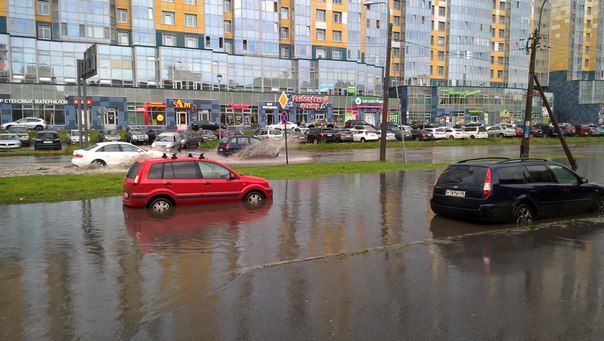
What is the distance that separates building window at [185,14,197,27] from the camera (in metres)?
64.4

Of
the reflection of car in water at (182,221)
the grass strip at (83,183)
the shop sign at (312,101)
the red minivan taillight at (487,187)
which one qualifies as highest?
the shop sign at (312,101)

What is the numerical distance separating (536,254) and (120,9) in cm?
6429

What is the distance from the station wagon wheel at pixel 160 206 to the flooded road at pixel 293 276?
0.26 meters

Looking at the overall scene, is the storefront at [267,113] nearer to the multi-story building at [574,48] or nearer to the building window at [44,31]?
the building window at [44,31]

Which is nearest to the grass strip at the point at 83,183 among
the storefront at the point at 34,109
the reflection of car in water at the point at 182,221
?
the reflection of car in water at the point at 182,221

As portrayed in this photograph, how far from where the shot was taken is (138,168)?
11.4m

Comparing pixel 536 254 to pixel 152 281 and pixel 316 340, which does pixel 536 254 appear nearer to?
pixel 316 340

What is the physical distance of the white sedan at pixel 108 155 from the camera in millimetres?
20689

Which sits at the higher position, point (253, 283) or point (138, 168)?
point (138, 168)

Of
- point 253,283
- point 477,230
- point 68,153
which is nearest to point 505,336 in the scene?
point 253,283

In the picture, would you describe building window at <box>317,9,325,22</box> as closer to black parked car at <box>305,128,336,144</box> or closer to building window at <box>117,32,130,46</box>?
building window at <box>117,32,130,46</box>

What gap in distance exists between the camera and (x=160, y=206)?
11.3 m

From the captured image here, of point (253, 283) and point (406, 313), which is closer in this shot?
point (406, 313)

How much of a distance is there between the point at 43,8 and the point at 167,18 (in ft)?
47.2
